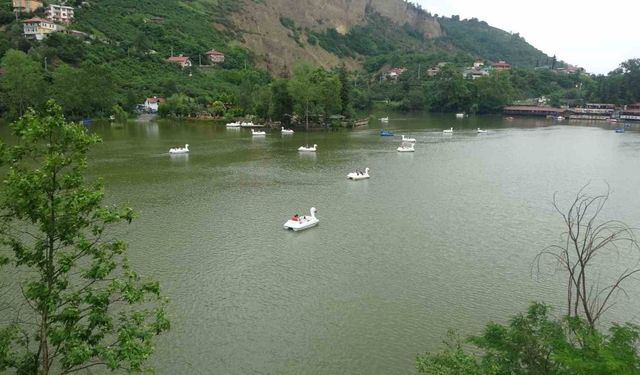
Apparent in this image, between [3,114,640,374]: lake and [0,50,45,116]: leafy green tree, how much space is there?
27714 mm

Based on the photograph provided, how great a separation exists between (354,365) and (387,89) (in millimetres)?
128324

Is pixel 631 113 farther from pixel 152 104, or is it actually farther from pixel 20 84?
pixel 20 84

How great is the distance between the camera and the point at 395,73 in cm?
15238

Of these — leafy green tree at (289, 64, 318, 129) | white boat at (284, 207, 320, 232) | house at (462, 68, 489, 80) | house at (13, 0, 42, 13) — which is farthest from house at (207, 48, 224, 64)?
white boat at (284, 207, 320, 232)

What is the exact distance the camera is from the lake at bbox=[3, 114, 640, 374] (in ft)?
49.9

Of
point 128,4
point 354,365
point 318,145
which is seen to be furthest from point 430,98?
point 354,365

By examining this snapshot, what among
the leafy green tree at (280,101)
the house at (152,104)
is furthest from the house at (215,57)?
the leafy green tree at (280,101)

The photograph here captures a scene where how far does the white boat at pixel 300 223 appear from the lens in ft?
81.7

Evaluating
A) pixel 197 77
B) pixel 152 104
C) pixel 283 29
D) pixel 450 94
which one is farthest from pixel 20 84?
pixel 283 29

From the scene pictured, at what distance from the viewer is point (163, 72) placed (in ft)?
336

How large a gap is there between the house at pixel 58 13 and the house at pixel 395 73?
288 ft

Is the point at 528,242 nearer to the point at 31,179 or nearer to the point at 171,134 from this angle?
the point at 31,179

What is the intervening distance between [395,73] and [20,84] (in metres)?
110

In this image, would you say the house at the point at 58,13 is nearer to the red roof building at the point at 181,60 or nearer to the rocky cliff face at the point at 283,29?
the red roof building at the point at 181,60
